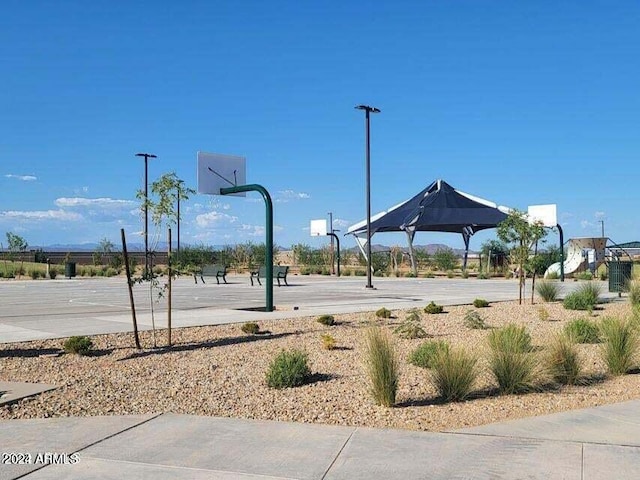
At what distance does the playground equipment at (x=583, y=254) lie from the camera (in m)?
41.4

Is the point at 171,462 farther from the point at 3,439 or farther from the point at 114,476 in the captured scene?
the point at 3,439

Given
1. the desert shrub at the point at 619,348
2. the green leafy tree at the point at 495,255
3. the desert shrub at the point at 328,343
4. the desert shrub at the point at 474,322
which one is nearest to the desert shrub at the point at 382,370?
the desert shrub at the point at 619,348

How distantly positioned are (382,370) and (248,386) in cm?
178

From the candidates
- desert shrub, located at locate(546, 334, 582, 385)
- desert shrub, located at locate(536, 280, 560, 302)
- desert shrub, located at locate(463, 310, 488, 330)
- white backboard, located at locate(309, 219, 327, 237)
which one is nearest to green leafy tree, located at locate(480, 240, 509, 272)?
white backboard, located at locate(309, 219, 327, 237)

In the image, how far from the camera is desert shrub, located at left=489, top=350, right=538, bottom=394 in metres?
7.71

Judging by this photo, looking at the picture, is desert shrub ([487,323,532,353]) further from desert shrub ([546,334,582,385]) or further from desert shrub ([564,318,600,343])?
desert shrub ([564,318,600,343])

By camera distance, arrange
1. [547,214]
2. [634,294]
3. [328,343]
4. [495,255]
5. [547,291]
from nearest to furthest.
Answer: [328,343], [634,294], [547,291], [547,214], [495,255]

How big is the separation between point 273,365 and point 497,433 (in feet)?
10.1

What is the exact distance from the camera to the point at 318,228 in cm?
5697

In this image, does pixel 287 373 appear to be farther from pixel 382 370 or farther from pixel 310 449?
pixel 310 449

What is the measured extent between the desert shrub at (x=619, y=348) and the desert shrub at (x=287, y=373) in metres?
3.94

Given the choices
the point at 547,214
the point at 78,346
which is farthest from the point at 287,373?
the point at 547,214

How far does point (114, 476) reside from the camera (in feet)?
16.1

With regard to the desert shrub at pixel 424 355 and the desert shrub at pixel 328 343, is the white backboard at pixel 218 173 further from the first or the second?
the desert shrub at pixel 424 355
